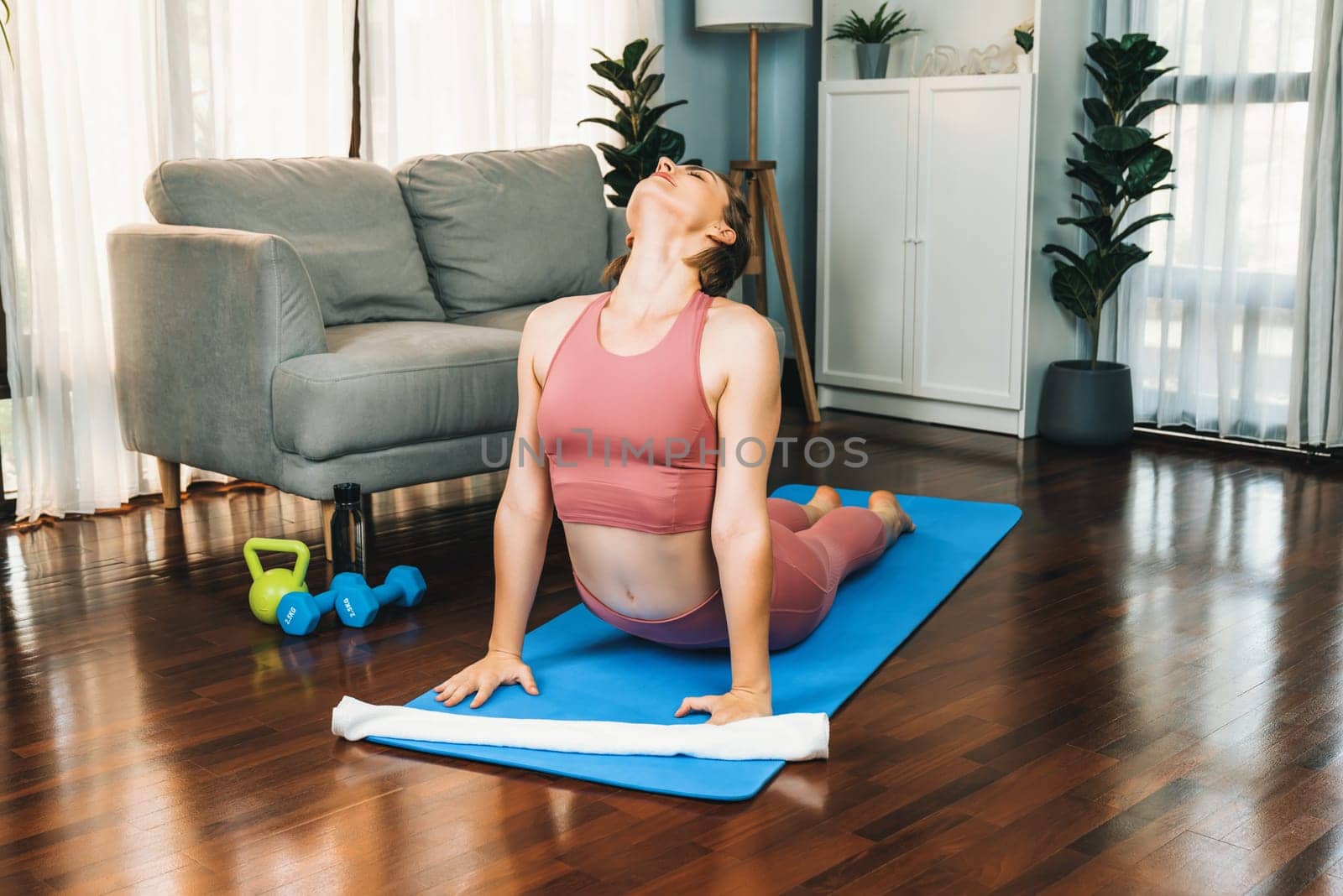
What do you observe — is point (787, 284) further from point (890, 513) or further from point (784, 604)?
point (784, 604)

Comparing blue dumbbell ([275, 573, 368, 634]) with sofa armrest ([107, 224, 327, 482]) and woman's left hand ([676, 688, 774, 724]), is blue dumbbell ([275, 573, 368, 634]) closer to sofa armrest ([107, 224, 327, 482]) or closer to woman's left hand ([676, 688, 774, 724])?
sofa armrest ([107, 224, 327, 482])

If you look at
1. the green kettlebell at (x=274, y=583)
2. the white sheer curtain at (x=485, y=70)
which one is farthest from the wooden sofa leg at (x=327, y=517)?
the white sheer curtain at (x=485, y=70)

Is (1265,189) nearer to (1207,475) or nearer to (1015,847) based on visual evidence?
(1207,475)

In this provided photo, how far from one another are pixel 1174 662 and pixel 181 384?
7.46 ft

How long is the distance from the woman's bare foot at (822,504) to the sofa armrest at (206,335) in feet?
3.74

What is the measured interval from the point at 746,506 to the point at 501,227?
2018mm

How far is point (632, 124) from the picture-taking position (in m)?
4.46

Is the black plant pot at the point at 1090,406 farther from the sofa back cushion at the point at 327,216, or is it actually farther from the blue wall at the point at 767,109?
the sofa back cushion at the point at 327,216

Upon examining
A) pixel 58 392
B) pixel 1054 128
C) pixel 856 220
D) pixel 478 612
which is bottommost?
pixel 478 612

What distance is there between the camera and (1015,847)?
169 cm

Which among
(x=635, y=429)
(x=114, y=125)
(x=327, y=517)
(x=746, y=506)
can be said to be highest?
(x=114, y=125)

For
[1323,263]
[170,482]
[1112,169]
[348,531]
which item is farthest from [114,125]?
[1323,263]

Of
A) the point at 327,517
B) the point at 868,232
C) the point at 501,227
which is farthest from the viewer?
the point at 868,232

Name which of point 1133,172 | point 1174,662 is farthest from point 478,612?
point 1133,172
